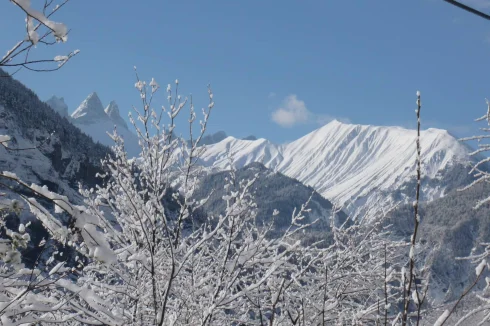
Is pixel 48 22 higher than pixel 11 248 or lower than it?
higher

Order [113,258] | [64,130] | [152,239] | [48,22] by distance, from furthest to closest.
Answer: [64,130] < [152,239] < [113,258] < [48,22]

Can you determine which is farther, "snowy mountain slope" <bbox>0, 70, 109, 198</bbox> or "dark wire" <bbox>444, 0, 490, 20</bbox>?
"snowy mountain slope" <bbox>0, 70, 109, 198</bbox>

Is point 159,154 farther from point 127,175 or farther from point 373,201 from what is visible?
point 373,201

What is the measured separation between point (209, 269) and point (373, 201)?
13.3 feet

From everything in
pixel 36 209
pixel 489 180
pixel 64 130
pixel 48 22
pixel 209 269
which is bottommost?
pixel 209 269

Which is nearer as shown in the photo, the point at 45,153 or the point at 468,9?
the point at 468,9

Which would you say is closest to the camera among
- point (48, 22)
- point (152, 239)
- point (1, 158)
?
point (48, 22)

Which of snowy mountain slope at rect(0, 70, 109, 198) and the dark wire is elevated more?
snowy mountain slope at rect(0, 70, 109, 198)

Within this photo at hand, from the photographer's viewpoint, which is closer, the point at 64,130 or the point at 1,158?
the point at 1,158

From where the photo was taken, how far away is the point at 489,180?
6758 millimetres

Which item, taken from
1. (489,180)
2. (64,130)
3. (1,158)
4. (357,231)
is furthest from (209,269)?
(64,130)

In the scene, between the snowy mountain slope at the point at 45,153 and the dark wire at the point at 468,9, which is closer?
the dark wire at the point at 468,9

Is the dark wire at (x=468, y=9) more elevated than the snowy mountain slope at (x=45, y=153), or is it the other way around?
the snowy mountain slope at (x=45, y=153)

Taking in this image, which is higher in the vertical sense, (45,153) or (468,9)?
(45,153)
